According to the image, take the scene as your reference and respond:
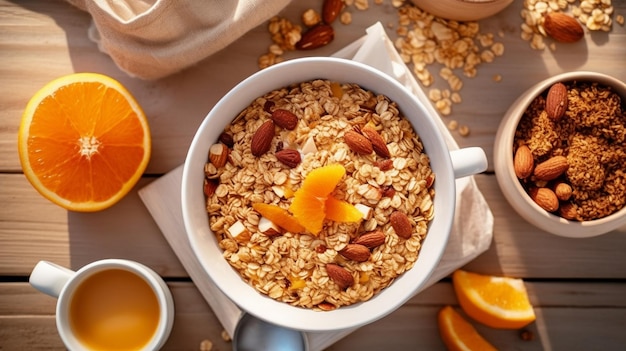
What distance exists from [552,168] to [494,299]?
266 mm

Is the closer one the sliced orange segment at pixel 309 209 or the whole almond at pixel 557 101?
the sliced orange segment at pixel 309 209

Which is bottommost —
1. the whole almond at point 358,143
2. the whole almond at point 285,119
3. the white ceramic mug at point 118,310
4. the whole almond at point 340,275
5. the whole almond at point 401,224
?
the white ceramic mug at point 118,310

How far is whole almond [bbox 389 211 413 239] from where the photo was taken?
81 centimetres

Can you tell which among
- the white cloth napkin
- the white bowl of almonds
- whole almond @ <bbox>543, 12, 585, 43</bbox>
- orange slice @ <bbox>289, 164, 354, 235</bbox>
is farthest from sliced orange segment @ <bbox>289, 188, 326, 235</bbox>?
whole almond @ <bbox>543, 12, 585, 43</bbox>

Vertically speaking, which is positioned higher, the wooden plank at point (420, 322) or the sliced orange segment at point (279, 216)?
the sliced orange segment at point (279, 216)

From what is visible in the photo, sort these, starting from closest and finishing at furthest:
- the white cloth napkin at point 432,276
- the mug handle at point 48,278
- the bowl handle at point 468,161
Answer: the bowl handle at point 468,161 < the mug handle at point 48,278 < the white cloth napkin at point 432,276

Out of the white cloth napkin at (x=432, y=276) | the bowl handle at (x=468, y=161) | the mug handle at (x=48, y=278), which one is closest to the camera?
the bowl handle at (x=468, y=161)

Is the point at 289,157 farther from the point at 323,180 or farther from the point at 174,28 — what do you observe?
the point at 174,28

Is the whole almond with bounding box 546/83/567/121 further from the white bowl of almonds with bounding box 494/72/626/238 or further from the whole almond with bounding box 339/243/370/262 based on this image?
the whole almond with bounding box 339/243/370/262

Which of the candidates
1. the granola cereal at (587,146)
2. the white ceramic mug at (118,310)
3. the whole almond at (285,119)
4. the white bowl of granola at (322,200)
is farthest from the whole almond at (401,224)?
the white ceramic mug at (118,310)

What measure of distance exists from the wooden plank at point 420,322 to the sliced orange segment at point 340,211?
33 cm

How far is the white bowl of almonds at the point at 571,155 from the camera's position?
3.13ft

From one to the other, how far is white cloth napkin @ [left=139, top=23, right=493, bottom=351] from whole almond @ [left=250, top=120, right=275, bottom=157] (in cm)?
22

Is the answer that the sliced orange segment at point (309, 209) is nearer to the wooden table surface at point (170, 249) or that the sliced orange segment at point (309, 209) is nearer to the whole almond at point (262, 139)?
the whole almond at point (262, 139)
